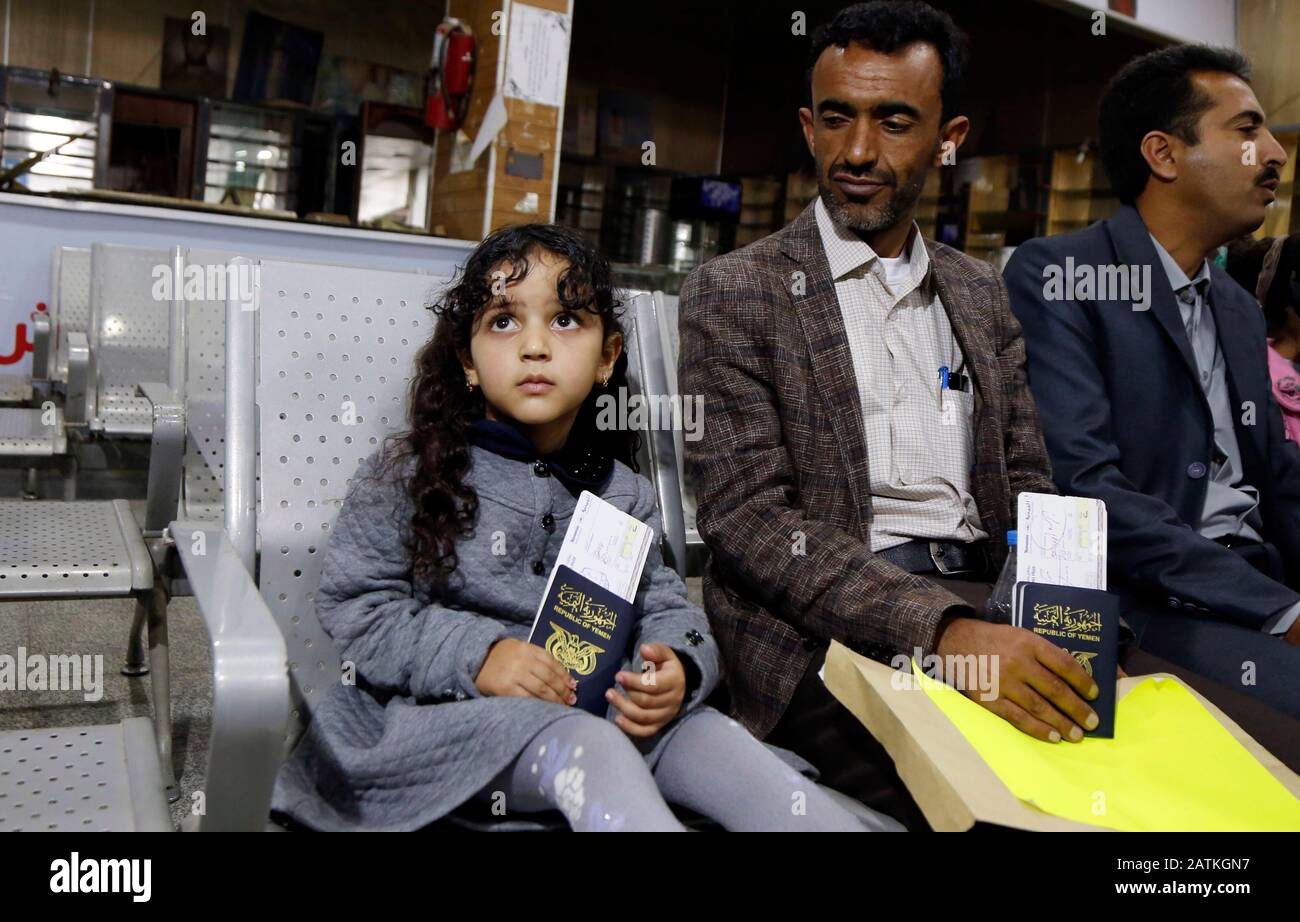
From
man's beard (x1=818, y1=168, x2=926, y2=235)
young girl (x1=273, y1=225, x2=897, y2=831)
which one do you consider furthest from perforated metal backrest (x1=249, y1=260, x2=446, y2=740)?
man's beard (x1=818, y1=168, x2=926, y2=235)

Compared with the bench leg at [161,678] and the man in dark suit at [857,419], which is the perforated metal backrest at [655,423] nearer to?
the man in dark suit at [857,419]

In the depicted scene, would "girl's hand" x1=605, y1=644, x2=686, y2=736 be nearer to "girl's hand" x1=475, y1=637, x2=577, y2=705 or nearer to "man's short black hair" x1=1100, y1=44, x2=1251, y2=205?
"girl's hand" x1=475, y1=637, x2=577, y2=705

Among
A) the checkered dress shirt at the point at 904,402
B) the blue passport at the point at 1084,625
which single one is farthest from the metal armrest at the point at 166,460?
the blue passport at the point at 1084,625

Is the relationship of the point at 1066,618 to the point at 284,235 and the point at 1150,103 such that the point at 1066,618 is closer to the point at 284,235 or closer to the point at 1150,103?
the point at 1150,103

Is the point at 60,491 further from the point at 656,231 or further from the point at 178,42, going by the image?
the point at 656,231

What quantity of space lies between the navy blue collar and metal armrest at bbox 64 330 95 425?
2.27 metres

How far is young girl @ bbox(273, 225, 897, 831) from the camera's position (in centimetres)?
104

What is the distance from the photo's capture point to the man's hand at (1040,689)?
1.12m

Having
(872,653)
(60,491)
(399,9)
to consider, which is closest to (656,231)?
(399,9)

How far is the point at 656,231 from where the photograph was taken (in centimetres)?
879

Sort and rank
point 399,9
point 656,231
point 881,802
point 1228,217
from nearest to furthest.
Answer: point 881,802, point 1228,217, point 399,9, point 656,231

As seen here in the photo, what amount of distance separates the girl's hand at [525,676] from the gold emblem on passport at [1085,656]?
1.78 feet

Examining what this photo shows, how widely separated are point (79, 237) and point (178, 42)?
10.8 feet

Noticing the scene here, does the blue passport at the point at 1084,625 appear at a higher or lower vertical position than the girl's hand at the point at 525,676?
higher
